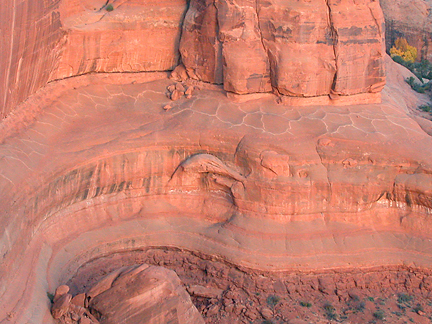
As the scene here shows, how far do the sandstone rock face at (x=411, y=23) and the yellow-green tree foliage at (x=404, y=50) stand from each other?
0.33 metres

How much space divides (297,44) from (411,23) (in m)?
18.0

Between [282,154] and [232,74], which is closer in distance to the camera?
[282,154]

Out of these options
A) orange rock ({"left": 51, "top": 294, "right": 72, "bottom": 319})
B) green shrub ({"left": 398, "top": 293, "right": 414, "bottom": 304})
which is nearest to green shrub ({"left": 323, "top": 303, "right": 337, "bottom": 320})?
green shrub ({"left": 398, "top": 293, "right": 414, "bottom": 304})

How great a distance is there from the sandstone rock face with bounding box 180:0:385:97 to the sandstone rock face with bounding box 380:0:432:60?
16390mm

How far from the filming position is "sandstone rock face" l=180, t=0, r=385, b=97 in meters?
13.9

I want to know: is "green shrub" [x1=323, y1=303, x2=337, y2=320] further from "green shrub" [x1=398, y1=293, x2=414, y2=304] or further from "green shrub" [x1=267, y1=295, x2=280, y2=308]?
"green shrub" [x1=398, y1=293, x2=414, y2=304]

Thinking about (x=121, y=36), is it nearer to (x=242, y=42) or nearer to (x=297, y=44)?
(x=242, y=42)

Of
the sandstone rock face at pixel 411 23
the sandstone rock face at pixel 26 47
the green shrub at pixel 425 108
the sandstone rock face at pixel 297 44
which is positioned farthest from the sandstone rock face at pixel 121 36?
the sandstone rock face at pixel 411 23

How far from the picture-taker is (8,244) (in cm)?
1037

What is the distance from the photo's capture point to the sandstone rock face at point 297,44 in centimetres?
1393

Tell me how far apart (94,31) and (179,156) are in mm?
3898

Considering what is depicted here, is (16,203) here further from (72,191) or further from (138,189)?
(138,189)

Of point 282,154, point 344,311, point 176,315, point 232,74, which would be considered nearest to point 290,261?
point 344,311

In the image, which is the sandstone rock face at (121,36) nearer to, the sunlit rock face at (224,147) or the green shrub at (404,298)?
the sunlit rock face at (224,147)
